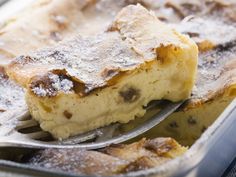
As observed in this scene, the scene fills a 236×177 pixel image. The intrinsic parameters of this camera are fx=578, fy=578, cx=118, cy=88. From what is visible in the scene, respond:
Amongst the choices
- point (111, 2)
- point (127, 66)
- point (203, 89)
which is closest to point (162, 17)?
point (111, 2)

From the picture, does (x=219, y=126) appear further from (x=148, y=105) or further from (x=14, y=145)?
(x=14, y=145)

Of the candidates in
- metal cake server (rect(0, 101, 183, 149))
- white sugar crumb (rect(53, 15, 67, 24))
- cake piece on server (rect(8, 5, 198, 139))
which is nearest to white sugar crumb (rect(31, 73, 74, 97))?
cake piece on server (rect(8, 5, 198, 139))

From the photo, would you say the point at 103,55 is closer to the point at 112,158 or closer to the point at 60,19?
the point at 112,158

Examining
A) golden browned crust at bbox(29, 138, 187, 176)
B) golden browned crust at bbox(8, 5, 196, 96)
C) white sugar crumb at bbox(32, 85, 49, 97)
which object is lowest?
golden browned crust at bbox(29, 138, 187, 176)

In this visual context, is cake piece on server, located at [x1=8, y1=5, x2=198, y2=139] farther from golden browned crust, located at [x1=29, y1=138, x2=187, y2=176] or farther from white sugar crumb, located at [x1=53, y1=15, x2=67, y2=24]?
white sugar crumb, located at [x1=53, y1=15, x2=67, y2=24]

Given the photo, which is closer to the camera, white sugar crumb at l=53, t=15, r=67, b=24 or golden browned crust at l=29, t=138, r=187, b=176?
golden browned crust at l=29, t=138, r=187, b=176
